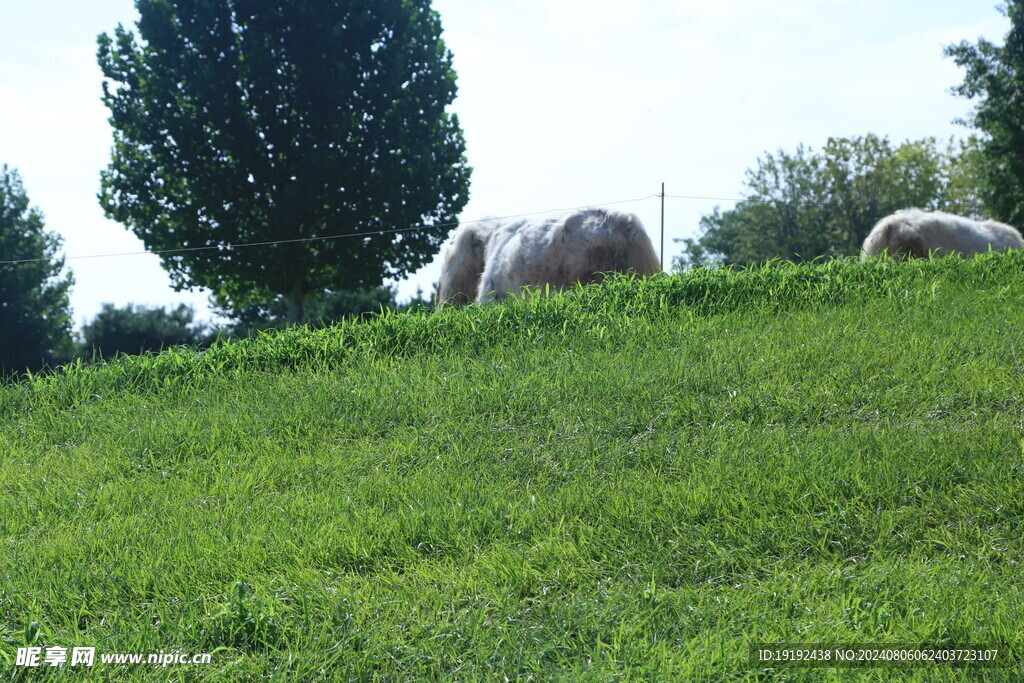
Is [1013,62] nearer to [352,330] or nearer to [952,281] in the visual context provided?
[952,281]

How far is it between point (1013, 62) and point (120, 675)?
28.6 meters

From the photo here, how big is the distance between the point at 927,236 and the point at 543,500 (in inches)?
393

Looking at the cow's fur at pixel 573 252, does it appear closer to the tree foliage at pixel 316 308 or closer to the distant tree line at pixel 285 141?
the distant tree line at pixel 285 141

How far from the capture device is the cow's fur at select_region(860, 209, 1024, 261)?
12.7 m

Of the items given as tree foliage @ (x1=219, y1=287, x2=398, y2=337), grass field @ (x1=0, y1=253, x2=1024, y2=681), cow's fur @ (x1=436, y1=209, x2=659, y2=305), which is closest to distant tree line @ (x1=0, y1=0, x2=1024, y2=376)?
tree foliage @ (x1=219, y1=287, x2=398, y2=337)

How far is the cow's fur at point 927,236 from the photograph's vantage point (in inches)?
498

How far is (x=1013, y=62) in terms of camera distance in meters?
25.6

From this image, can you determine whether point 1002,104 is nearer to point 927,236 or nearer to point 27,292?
point 927,236

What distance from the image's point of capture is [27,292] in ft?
110

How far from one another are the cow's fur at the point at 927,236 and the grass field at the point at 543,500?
4770 millimetres

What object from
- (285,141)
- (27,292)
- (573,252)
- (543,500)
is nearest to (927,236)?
(573,252)

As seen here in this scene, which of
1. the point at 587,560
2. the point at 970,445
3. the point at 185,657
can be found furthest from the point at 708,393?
the point at 185,657

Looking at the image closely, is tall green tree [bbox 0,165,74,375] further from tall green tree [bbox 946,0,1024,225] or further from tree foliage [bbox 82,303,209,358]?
tall green tree [bbox 946,0,1024,225]

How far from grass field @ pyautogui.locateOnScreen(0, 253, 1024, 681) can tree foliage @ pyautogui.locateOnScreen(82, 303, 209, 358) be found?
3523cm
